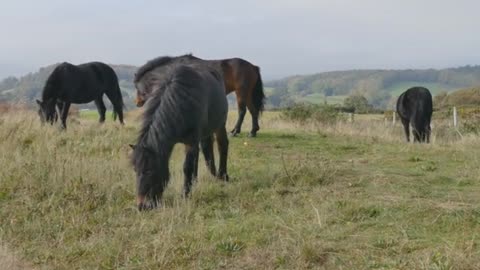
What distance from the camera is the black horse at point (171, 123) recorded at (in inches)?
240

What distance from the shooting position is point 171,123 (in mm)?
6270

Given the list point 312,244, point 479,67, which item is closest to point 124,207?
point 312,244

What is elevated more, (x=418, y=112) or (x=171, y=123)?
(x=171, y=123)

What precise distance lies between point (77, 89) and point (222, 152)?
7497 millimetres

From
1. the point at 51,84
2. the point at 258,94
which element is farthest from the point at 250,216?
the point at 51,84

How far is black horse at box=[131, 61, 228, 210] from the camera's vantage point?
20.0ft

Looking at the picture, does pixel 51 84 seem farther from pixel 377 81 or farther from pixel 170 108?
pixel 377 81

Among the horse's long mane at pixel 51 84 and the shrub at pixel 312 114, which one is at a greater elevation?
the horse's long mane at pixel 51 84

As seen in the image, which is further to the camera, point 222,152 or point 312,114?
point 312,114

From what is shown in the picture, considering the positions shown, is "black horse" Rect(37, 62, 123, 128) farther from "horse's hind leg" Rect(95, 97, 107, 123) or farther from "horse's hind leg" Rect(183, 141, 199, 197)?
"horse's hind leg" Rect(183, 141, 199, 197)

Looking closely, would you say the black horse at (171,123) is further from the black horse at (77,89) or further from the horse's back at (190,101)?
the black horse at (77,89)

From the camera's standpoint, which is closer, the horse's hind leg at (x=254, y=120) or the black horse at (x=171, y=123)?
the black horse at (x=171, y=123)

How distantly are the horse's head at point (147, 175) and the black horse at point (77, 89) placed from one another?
7626mm

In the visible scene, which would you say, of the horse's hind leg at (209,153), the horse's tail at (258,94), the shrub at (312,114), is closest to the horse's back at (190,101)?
the horse's hind leg at (209,153)
